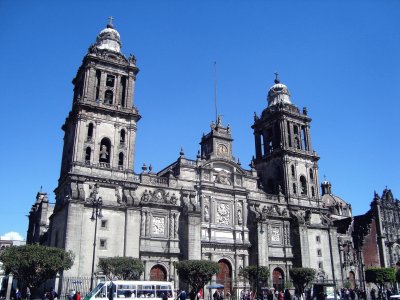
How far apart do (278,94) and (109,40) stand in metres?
24.8

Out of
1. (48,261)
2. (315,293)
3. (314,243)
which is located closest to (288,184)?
(314,243)

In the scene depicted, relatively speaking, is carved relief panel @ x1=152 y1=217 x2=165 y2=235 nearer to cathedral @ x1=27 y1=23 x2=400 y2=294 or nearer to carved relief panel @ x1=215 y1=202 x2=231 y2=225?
cathedral @ x1=27 y1=23 x2=400 y2=294

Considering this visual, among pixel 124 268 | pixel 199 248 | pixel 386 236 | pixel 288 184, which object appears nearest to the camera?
pixel 124 268

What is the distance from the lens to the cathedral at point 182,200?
40094 mm

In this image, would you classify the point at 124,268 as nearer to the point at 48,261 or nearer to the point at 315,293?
the point at 48,261

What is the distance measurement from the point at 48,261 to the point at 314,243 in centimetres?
3239

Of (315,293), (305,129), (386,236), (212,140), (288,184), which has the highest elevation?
(305,129)

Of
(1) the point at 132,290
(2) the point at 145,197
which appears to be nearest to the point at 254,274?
(2) the point at 145,197

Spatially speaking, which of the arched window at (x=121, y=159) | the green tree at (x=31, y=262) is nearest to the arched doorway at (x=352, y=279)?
the arched window at (x=121, y=159)

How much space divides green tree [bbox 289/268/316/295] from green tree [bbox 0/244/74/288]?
929 inches

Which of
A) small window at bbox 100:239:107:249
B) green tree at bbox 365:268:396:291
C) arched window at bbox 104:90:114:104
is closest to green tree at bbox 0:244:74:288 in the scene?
small window at bbox 100:239:107:249

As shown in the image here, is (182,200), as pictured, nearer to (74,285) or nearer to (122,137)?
(122,137)

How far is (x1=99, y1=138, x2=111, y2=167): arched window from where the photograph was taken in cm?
4334

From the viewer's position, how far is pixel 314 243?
5166 cm
